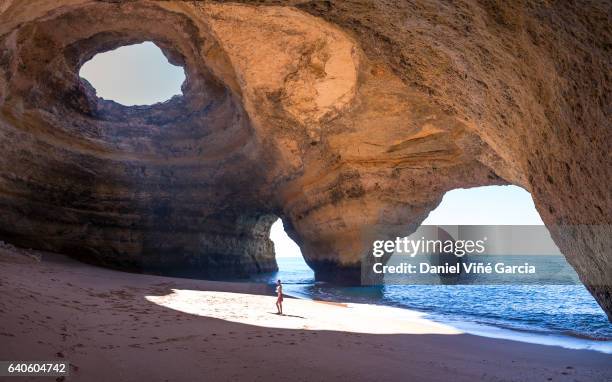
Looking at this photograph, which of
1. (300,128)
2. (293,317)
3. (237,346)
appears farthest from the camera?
(300,128)

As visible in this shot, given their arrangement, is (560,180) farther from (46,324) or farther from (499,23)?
(46,324)

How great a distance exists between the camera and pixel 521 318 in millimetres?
10633

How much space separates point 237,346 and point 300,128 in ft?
32.2

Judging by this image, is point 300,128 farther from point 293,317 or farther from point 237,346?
point 237,346

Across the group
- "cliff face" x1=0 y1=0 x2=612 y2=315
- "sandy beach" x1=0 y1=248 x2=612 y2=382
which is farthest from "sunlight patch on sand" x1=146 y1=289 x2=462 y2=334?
"cliff face" x1=0 y1=0 x2=612 y2=315

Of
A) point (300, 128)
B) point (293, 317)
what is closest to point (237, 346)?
point (293, 317)

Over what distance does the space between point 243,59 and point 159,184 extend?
952 centimetres

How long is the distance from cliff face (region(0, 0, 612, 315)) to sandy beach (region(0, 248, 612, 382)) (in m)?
1.73

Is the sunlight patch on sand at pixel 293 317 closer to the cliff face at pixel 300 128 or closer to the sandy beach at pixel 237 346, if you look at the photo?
the sandy beach at pixel 237 346

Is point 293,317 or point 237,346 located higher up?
point 237,346

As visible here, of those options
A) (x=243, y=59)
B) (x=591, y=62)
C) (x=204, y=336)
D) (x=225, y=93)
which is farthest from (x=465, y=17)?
(x=225, y=93)

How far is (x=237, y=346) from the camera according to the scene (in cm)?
432

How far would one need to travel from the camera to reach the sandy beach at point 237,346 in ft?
10.9

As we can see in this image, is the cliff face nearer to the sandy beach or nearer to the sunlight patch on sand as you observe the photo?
the sandy beach
